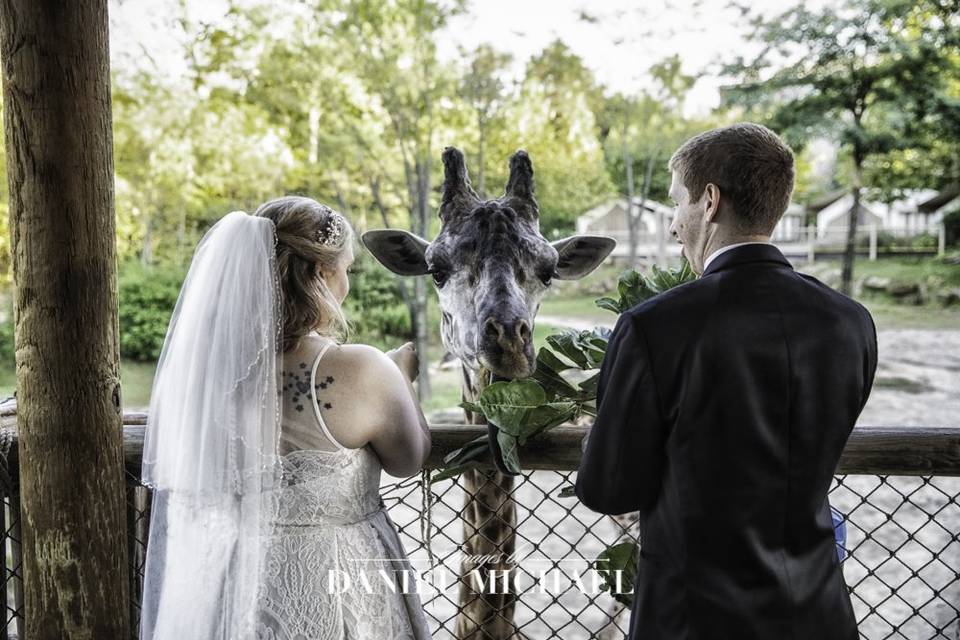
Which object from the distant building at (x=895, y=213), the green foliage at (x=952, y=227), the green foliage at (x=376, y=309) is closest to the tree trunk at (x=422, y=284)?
the green foliage at (x=376, y=309)

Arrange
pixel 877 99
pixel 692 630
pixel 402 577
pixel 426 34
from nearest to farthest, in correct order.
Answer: pixel 692 630, pixel 402 577, pixel 426 34, pixel 877 99

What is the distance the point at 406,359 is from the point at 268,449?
502 mm

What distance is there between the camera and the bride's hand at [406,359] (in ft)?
7.37

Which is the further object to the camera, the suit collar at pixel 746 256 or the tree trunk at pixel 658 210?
the tree trunk at pixel 658 210

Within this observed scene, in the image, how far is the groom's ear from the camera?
123 inches

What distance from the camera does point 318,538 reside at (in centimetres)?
201

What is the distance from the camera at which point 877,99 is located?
14836mm

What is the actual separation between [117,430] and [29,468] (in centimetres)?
21

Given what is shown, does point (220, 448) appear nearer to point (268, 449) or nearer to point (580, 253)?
point (268, 449)

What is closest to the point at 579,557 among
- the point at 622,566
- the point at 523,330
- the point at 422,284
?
the point at 622,566

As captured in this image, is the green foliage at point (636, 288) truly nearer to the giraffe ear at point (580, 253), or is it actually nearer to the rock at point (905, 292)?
the giraffe ear at point (580, 253)

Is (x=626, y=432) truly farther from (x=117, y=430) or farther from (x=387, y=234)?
(x=387, y=234)

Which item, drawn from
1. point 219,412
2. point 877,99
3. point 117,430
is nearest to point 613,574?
point 219,412

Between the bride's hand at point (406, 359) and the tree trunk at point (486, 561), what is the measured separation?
448 mm
